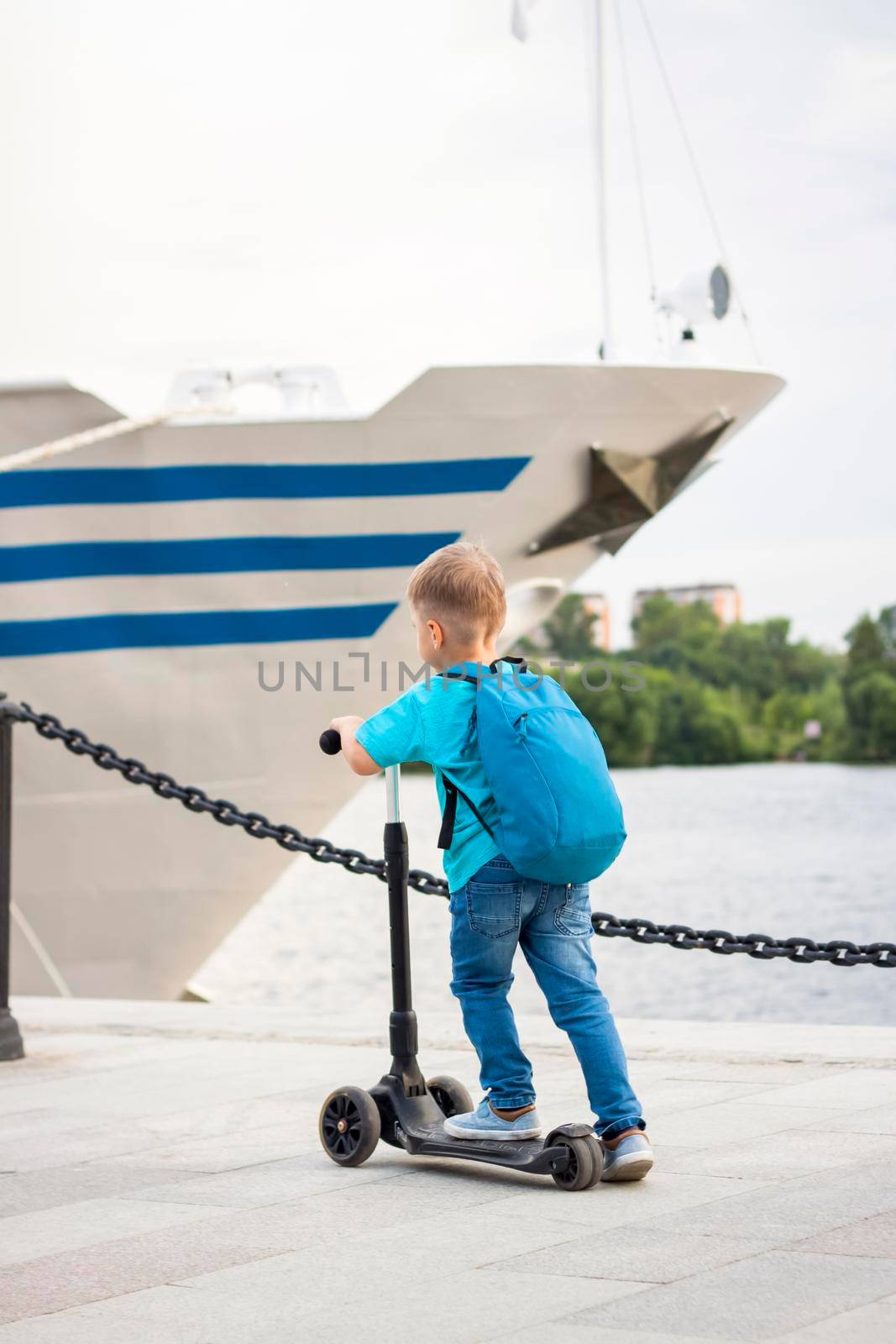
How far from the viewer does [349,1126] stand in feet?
11.5

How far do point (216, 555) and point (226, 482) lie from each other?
32cm

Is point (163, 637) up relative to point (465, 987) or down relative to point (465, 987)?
up

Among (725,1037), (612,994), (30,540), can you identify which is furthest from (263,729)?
(612,994)

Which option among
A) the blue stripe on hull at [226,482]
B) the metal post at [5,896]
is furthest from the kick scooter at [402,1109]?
the blue stripe on hull at [226,482]

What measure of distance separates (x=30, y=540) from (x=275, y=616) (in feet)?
3.63

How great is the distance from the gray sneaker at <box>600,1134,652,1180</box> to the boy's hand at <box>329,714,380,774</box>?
0.78 m

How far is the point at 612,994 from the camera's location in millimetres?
17844

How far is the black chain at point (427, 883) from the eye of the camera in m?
3.89

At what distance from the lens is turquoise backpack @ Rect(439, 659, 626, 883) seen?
10.4ft

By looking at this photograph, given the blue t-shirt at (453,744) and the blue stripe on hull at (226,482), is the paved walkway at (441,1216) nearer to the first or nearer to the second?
the blue t-shirt at (453,744)

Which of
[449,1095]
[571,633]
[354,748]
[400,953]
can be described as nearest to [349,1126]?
[449,1095]

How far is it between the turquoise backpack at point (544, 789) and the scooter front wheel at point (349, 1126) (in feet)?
1.90

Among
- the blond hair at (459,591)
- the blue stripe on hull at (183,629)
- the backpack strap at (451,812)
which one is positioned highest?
the blue stripe on hull at (183,629)

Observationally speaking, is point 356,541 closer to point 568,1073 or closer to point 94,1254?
point 568,1073
